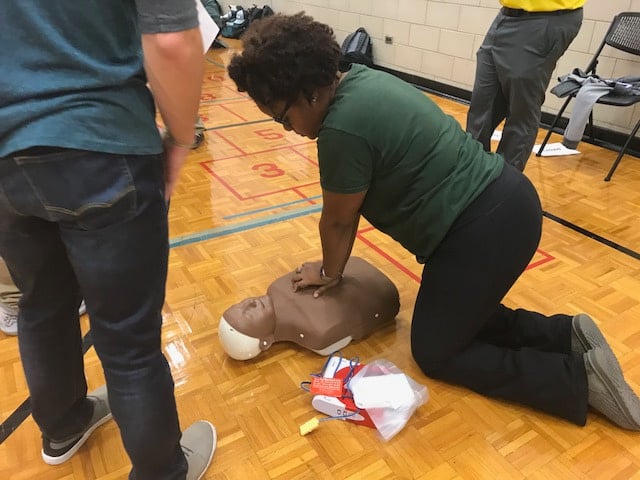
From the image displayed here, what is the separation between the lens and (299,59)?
45.6 inches

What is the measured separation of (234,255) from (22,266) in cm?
118

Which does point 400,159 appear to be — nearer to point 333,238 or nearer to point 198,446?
point 333,238

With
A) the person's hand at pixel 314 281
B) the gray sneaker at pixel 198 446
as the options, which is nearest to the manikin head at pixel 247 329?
the person's hand at pixel 314 281

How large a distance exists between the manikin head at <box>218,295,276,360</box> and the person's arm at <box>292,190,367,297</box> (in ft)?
0.41

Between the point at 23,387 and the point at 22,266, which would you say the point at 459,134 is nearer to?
the point at 22,266

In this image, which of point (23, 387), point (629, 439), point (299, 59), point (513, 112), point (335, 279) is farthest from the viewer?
point (513, 112)

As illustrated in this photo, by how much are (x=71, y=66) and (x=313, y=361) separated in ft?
3.52

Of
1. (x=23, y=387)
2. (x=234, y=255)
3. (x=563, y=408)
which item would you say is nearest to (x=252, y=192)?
(x=234, y=255)

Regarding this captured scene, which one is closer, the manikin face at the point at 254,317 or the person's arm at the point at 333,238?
the person's arm at the point at 333,238

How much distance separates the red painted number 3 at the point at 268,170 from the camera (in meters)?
2.84

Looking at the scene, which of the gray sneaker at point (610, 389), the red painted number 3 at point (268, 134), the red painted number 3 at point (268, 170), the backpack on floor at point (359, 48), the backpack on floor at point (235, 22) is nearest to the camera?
the gray sneaker at point (610, 389)

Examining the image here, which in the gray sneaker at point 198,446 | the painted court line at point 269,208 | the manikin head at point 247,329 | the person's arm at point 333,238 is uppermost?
the person's arm at point 333,238

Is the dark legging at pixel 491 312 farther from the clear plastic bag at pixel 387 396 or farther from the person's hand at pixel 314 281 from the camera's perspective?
the person's hand at pixel 314 281

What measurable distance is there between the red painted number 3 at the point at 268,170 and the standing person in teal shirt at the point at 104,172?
74.9 inches
